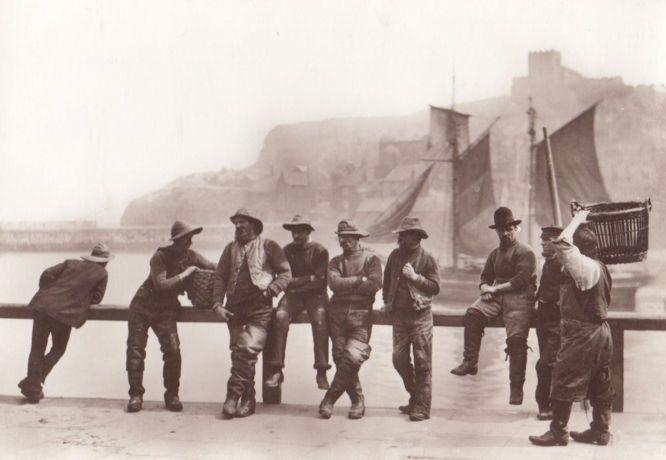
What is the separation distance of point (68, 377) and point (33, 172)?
60.0 ft

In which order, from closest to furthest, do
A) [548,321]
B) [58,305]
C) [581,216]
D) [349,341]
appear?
1. [581,216]
2. [548,321]
3. [349,341]
4. [58,305]

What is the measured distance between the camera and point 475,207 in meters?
36.1

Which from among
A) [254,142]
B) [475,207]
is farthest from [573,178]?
[254,142]

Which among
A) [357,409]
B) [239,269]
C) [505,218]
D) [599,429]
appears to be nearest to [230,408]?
[357,409]

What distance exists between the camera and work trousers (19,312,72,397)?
611cm

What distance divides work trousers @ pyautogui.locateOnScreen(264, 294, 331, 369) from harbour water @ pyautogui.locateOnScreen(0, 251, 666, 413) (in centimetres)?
1032

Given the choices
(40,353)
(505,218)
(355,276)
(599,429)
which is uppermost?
(505,218)

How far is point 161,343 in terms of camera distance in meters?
5.93

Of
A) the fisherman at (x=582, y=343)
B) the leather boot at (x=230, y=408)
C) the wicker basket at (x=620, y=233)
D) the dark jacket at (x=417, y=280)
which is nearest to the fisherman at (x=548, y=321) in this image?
the wicker basket at (x=620, y=233)

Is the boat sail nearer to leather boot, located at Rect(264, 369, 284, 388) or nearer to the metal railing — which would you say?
the metal railing

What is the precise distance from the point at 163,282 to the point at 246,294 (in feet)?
2.23

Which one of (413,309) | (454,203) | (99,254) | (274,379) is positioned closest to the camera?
(413,309)

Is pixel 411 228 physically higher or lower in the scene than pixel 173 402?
higher

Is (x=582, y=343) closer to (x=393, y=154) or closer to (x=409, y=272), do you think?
(x=409, y=272)
